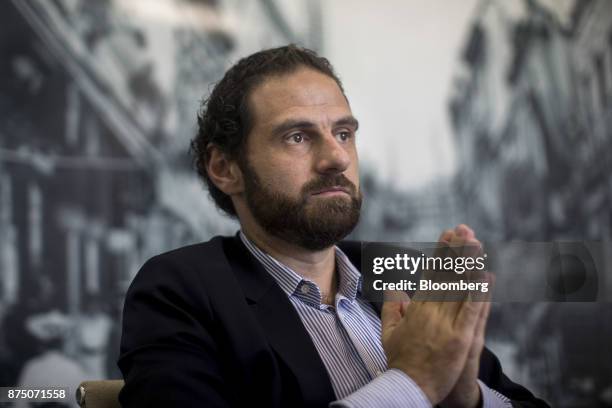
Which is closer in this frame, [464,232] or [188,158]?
[464,232]

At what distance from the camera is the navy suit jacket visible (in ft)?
3.16

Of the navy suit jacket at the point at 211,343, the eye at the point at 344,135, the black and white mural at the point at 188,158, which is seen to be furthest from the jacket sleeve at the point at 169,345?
the black and white mural at the point at 188,158

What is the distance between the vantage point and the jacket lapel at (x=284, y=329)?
106 centimetres

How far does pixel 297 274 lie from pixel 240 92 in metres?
0.46

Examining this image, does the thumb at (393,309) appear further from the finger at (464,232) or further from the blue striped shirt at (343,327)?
the finger at (464,232)

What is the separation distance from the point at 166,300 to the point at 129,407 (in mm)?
181

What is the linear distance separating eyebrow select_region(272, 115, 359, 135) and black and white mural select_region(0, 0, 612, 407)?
4.40ft

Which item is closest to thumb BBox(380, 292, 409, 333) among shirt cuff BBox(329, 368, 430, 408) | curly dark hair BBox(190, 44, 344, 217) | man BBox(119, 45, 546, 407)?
man BBox(119, 45, 546, 407)

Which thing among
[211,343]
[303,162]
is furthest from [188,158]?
[211,343]

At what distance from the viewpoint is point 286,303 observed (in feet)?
3.91

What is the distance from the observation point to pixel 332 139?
4.27 feet

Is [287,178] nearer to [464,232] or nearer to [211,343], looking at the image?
[211,343]

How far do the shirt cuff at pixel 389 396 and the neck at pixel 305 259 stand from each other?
0.43 m

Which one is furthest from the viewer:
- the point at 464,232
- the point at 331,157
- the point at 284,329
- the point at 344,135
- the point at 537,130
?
the point at 537,130
